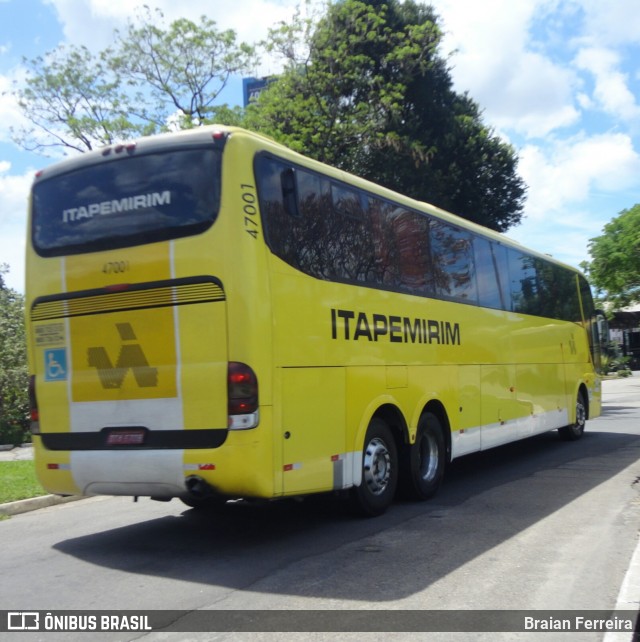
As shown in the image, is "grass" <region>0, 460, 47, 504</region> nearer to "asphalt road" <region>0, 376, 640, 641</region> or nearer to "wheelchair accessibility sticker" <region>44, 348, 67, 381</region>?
"asphalt road" <region>0, 376, 640, 641</region>

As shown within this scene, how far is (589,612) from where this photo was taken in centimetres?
496

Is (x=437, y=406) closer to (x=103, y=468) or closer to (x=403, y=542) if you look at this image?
(x=403, y=542)

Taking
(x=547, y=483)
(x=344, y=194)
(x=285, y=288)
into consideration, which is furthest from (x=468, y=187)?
(x=285, y=288)

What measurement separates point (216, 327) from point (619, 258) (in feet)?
120

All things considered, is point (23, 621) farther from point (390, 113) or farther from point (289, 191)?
point (390, 113)

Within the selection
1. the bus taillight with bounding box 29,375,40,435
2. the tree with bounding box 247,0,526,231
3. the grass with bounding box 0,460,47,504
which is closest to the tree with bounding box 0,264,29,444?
the grass with bounding box 0,460,47,504

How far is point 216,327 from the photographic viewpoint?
633cm

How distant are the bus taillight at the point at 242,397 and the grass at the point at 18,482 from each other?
387 cm

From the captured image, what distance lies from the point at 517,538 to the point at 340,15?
19.2 metres

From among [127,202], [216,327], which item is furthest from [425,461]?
[127,202]

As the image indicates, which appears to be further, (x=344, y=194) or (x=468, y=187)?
(x=468, y=187)

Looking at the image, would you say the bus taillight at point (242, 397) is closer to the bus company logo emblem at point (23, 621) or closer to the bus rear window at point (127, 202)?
the bus rear window at point (127, 202)

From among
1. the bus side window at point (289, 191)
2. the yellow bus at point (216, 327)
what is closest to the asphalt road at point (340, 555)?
the yellow bus at point (216, 327)

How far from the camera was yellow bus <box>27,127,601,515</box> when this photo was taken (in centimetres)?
632
